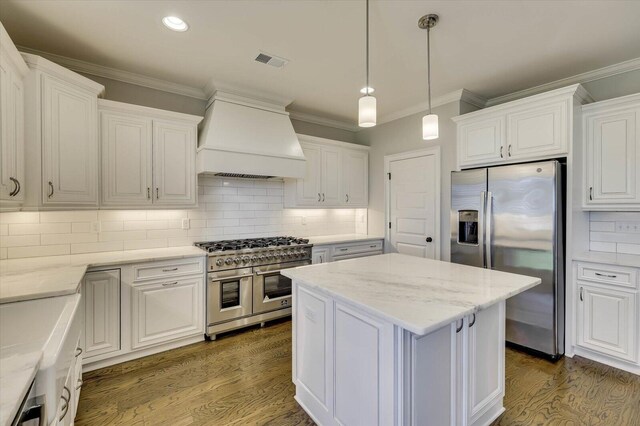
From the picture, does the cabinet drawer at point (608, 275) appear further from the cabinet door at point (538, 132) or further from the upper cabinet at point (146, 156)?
the upper cabinet at point (146, 156)

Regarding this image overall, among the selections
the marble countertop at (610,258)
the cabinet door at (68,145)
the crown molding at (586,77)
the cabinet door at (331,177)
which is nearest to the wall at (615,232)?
the marble countertop at (610,258)

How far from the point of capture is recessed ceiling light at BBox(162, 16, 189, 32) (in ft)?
7.08

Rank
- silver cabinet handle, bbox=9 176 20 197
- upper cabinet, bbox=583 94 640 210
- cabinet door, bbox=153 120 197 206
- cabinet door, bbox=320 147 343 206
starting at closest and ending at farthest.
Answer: silver cabinet handle, bbox=9 176 20 197 → upper cabinet, bbox=583 94 640 210 → cabinet door, bbox=153 120 197 206 → cabinet door, bbox=320 147 343 206

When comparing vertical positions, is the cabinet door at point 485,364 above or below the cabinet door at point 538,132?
below

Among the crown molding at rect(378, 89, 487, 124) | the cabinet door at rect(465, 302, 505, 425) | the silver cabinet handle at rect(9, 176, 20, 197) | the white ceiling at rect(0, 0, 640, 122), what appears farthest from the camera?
the crown molding at rect(378, 89, 487, 124)

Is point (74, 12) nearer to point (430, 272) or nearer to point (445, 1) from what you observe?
point (445, 1)

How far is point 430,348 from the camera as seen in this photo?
56.4 inches

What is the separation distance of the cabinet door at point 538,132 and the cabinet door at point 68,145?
12.6 feet

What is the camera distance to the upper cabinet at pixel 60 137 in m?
2.17

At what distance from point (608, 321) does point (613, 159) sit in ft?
4.56

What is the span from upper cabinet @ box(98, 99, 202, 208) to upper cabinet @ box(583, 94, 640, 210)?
12.5ft

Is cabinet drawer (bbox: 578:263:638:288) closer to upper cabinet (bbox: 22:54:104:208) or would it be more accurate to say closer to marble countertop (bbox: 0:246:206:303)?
marble countertop (bbox: 0:246:206:303)

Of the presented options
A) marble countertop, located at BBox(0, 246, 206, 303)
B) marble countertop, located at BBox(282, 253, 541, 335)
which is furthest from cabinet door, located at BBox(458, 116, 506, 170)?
marble countertop, located at BBox(0, 246, 206, 303)

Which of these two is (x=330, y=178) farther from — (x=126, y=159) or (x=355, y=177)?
(x=126, y=159)
